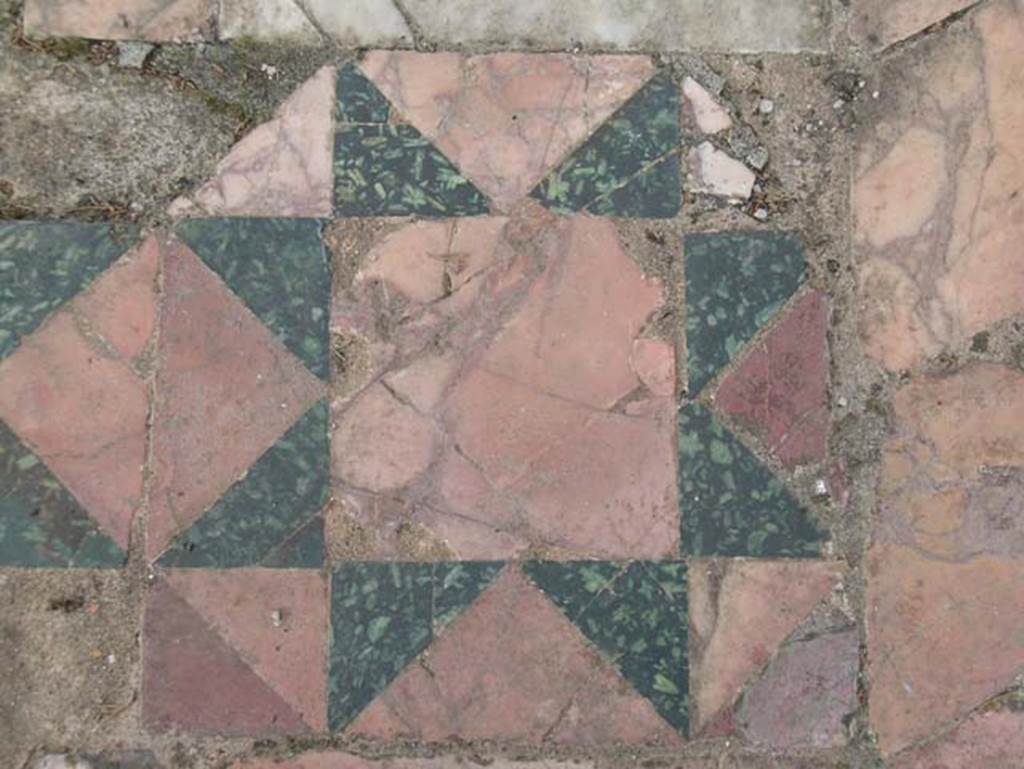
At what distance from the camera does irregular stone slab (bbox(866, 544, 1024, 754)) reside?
1.97 m

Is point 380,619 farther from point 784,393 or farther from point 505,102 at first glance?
point 505,102

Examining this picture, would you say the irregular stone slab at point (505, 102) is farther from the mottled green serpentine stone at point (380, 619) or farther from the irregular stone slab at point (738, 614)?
the irregular stone slab at point (738, 614)

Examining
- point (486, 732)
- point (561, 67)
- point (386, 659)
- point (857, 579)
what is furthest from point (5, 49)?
point (857, 579)

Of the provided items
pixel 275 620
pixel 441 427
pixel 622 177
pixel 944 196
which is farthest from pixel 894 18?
pixel 275 620

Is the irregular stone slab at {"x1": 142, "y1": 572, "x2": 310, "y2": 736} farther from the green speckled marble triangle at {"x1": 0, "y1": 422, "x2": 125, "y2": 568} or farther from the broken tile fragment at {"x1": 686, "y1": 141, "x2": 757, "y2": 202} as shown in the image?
the broken tile fragment at {"x1": 686, "y1": 141, "x2": 757, "y2": 202}

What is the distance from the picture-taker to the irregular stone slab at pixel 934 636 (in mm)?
1969

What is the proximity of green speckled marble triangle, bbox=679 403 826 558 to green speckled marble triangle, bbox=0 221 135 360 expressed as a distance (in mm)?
1206

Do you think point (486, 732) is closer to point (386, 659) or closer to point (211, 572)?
point (386, 659)

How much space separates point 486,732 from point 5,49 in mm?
1663

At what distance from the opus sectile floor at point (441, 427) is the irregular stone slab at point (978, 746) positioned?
0.57ft

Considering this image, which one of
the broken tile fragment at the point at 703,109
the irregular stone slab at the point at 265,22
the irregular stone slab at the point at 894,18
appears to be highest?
the irregular stone slab at the point at 265,22

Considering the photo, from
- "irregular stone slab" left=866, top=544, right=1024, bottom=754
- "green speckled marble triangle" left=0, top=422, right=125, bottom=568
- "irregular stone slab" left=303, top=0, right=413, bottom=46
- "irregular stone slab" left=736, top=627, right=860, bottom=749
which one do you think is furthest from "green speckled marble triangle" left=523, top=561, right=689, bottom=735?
"irregular stone slab" left=303, top=0, right=413, bottom=46

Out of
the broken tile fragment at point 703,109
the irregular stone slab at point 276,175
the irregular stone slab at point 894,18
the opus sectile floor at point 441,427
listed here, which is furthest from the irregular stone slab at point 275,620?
the irregular stone slab at point 894,18

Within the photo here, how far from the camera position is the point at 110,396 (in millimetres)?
1979
